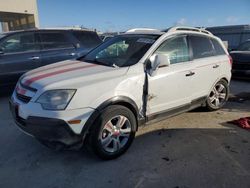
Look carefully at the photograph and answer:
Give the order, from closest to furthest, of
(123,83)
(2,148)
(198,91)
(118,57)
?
(123,83) → (2,148) → (118,57) → (198,91)

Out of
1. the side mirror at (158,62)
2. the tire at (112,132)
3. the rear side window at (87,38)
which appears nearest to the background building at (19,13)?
the rear side window at (87,38)

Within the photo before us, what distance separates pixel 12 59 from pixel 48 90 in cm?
370

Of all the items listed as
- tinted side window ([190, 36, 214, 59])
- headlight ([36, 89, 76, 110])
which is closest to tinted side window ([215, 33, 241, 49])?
tinted side window ([190, 36, 214, 59])

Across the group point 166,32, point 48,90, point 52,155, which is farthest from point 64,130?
point 166,32

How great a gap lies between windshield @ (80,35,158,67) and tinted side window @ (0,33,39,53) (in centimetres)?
262

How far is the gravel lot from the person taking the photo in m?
3.03

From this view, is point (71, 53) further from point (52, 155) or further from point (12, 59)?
point (52, 155)

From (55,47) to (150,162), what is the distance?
471 cm

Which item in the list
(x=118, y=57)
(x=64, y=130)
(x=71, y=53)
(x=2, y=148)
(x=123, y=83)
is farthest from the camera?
(x=71, y=53)

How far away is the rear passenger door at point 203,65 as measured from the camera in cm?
454

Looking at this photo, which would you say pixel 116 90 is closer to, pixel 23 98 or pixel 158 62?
pixel 158 62

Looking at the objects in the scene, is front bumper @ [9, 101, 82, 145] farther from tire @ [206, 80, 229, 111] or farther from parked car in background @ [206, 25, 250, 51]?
parked car in background @ [206, 25, 250, 51]

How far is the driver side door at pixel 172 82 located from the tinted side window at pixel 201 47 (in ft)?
0.77

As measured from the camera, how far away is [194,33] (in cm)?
471
